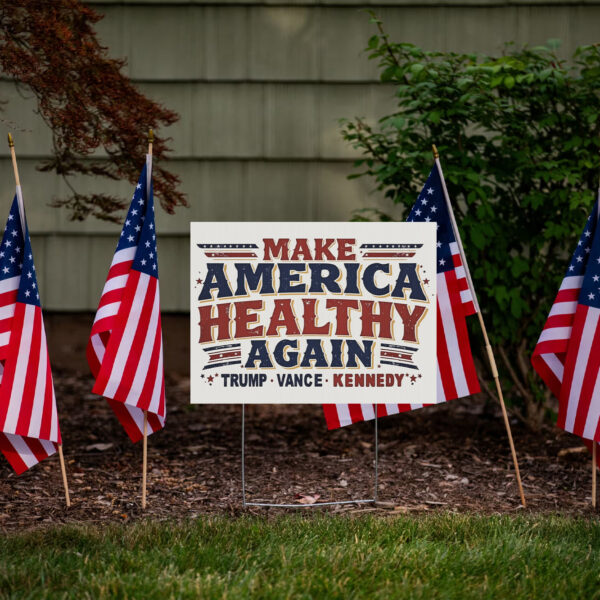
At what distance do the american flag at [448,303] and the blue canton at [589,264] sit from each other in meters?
0.61

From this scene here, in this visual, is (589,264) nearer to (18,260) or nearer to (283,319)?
(283,319)

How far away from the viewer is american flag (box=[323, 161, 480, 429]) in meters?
4.27

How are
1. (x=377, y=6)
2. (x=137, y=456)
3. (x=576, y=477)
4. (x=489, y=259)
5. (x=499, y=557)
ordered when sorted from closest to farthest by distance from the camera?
(x=499, y=557)
(x=576, y=477)
(x=137, y=456)
(x=489, y=259)
(x=377, y=6)

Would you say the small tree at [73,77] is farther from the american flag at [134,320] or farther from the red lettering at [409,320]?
the red lettering at [409,320]

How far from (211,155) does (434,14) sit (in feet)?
8.06

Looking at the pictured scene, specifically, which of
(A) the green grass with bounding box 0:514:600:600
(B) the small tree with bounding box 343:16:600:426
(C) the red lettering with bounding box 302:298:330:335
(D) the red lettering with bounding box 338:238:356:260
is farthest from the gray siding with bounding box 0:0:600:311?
(A) the green grass with bounding box 0:514:600:600

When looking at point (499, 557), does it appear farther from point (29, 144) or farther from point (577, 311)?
point (29, 144)

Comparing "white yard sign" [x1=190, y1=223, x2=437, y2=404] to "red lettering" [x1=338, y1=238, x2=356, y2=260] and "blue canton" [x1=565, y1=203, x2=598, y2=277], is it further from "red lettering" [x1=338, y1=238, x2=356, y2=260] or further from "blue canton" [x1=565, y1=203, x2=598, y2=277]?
"blue canton" [x1=565, y1=203, x2=598, y2=277]

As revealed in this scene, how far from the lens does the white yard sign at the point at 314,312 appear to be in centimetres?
411

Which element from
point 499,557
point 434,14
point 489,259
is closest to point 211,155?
point 434,14

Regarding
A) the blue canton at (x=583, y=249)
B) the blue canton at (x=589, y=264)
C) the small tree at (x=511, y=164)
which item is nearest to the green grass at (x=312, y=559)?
the blue canton at (x=589, y=264)

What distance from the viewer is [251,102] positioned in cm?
691

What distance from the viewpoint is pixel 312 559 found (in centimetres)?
324

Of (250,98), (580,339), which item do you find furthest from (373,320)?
(250,98)
